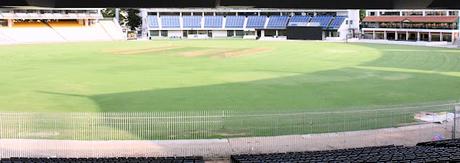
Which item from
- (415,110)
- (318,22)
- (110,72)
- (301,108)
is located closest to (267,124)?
(301,108)

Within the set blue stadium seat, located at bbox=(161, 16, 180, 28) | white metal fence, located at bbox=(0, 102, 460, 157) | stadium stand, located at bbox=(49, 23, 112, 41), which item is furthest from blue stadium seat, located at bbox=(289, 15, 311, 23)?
white metal fence, located at bbox=(0, 102, 460, 157)

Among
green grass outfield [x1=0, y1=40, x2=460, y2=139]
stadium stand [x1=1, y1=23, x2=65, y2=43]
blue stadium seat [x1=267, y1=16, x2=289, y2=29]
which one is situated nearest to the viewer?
green grass outfield [x1=0, y1=40, x2=460, y2=139]

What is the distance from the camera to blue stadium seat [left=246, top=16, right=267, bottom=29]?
420ft

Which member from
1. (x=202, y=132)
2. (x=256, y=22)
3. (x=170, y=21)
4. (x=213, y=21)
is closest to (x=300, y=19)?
(x=256, y=22)

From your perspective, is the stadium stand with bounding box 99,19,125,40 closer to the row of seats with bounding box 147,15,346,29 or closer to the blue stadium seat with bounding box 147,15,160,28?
the blue stadium seat with bounding box 147,15,160,28

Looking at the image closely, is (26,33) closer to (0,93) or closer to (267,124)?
(0,93)

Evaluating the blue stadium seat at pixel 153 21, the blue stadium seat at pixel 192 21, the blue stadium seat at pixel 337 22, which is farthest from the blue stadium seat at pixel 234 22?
the blue stadium seat at pixel 337 22

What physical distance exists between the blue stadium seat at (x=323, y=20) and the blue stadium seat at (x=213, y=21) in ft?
69.5

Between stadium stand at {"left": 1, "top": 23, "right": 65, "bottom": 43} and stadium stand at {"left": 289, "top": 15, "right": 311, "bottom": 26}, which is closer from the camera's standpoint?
stadium stand at {"left": 1, "top": 23, "right": 65, "bottom": 43}

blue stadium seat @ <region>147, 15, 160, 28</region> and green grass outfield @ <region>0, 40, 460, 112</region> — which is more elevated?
blue stadium seat @ <region>147, 15, 160, 28</region>

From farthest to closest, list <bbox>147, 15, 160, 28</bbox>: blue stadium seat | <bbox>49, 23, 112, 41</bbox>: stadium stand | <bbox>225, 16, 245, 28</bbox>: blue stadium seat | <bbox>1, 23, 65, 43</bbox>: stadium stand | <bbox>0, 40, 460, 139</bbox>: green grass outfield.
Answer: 1. <bbox>225, 16, 245, 28</bbox>: blue stadium seat
2. <bbox>147, 15, 160, 28</bbox>: blue stadium seat
3. <bbox>49, 23, 112, 41</bbox>: stadium stand
4. <bbox>1, 23, 65, 43</bbox>: stadium stand
5. <bbox>0, 40, 460, 139</bbox>: green grass outfield

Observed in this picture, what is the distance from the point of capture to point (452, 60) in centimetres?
5788

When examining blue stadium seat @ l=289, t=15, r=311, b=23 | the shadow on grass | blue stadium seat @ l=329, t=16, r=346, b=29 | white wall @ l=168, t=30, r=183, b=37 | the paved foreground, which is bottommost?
the paved foreground

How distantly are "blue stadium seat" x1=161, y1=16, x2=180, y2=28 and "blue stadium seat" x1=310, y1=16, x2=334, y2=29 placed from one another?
1211 inches
